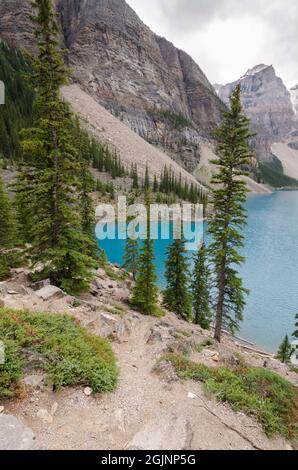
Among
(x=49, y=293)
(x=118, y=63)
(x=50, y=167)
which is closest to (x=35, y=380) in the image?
(x=49, y=293)

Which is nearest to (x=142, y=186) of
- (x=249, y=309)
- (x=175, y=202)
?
(x=175, y=202)

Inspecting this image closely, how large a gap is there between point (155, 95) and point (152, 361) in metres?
201

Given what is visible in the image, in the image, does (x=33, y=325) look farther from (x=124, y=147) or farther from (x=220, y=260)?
(x=124, y=147)

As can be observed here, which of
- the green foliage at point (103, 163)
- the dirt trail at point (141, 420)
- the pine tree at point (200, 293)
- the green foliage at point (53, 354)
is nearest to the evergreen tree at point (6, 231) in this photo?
the green foliage at point (53, 354)

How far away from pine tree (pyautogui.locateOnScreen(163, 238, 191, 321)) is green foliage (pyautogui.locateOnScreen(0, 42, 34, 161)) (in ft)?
111

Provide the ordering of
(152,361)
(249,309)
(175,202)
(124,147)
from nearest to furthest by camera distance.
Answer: (152,361) < (249,309) < (175,202) < (124,147)

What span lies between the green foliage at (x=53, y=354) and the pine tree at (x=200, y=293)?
53.2 feet

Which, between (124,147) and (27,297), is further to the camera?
(124,147)

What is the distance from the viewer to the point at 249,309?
2908 cm

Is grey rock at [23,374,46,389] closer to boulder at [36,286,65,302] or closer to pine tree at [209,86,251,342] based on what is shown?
boulder at [36,286,65,302]

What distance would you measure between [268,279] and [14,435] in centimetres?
3920

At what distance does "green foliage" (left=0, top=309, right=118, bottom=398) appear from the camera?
19.1 ft

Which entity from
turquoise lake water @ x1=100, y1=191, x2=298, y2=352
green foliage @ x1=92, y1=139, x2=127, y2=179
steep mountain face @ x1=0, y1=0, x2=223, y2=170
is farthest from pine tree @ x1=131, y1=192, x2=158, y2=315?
steep mountain face @ x1=0, y1=0, x2=223, y2=170
